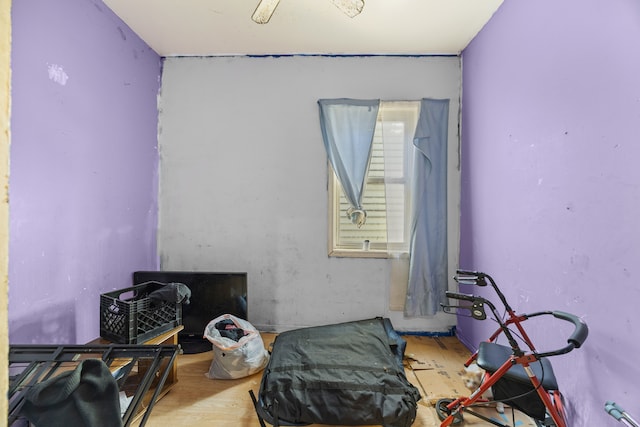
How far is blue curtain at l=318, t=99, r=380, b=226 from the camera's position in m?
2.71

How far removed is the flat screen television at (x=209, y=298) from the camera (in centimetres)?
249

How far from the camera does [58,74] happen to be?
1.79 meters

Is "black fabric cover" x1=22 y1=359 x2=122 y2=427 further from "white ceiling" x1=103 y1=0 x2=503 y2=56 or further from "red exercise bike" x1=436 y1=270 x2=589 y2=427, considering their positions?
"white ceiling" x1=103 y1=0 x2=503 y2=56

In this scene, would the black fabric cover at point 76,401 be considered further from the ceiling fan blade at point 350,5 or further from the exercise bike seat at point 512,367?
the ceiling fan blade at point 350,5

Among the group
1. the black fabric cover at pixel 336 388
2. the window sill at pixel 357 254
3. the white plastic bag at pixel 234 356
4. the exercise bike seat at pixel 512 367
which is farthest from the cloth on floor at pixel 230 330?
the exercise bike seat at pixel 512 367

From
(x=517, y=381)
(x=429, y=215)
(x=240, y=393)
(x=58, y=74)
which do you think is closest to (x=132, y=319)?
(x=240, y=393)

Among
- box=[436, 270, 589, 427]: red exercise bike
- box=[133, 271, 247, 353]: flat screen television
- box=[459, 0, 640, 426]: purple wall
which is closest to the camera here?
box=[459, 0, 640, 426]: purple wall

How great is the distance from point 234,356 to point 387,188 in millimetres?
1811

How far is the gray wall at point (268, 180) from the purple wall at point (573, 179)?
76cm

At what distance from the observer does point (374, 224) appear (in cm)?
290

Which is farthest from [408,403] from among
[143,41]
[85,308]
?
[143,41]

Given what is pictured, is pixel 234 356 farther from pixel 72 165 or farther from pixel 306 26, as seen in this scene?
pixel 306 26


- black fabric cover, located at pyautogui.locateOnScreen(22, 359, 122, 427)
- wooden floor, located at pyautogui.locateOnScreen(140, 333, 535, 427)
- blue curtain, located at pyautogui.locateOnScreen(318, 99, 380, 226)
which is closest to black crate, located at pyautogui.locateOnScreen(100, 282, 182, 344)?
wooden floor, located at pyautogui.locateOnScreen(140, 333, 535, 427)

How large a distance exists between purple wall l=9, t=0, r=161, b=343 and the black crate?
28cm
